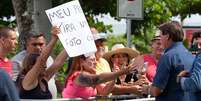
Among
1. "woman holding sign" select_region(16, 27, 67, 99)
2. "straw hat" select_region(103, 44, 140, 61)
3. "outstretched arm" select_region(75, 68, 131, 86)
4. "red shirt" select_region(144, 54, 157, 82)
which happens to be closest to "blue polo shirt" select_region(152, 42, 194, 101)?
"outstretched arm" select_region(75, 68, 131, 86)

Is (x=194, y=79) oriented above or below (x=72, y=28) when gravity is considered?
below

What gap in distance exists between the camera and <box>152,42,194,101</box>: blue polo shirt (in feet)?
20.9

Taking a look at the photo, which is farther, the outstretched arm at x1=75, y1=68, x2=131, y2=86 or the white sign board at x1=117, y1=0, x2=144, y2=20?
the white sign board at x1=117, y1=0, x2=144, y2=20

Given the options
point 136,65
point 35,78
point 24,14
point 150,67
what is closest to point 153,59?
point 150,67

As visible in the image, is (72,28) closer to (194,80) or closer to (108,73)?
(108,73)

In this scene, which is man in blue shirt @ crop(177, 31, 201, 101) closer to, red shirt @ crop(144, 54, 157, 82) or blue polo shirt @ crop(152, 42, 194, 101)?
blue polo shirt @ crop(152, 42, 194, 101)

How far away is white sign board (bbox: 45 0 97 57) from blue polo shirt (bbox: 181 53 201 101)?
1110 millimetres

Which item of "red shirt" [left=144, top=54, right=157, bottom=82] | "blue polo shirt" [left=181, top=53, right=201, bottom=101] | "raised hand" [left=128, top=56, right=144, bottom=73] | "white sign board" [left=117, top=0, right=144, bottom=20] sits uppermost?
"white sign board" [left=117, top=0, right=144, bottom=20]

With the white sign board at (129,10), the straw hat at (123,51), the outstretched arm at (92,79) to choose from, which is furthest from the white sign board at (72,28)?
the white sign board at (129,10)

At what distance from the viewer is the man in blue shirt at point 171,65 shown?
251 inches

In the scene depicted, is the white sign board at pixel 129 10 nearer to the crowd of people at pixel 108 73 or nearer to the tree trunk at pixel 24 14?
the crowd of people at pixel 108 73

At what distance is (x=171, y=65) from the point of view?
6375 millimetres

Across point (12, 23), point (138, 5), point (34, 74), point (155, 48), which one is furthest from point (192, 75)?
point (12, 23)

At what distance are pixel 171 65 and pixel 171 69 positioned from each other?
0.04 meters
